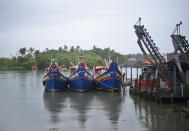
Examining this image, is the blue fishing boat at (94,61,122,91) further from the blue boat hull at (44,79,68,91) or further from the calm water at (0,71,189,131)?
the calm water at (0,71,189,131)

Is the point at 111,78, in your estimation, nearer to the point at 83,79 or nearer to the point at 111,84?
the point at 111,84

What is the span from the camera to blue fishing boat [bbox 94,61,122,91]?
82.4 feet

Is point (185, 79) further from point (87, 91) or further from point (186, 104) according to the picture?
point (87, 91)

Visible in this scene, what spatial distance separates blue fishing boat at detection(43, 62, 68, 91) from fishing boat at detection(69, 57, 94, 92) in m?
1.26

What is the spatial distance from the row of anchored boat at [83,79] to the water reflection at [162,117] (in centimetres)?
839

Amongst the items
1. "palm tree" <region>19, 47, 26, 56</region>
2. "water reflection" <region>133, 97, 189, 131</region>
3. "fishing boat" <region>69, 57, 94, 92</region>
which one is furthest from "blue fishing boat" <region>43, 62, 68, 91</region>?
"palm tree" <region>19, 47, 26, 56</region>

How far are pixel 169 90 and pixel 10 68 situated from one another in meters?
95.7

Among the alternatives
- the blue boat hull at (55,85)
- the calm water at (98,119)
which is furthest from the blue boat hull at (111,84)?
the calm water at (98,119)

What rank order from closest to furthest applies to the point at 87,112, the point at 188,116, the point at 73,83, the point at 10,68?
the point at 188,116 → the point at 87,112 → the point at 73,83 → the point at 10,68

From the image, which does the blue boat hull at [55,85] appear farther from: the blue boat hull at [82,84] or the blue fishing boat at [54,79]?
the blue boat hull at [82,84]

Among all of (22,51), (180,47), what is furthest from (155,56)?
(22,51)

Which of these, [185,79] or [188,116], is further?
[185,79]

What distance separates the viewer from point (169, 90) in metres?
17.1

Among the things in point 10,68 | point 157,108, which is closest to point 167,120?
point 157,108
